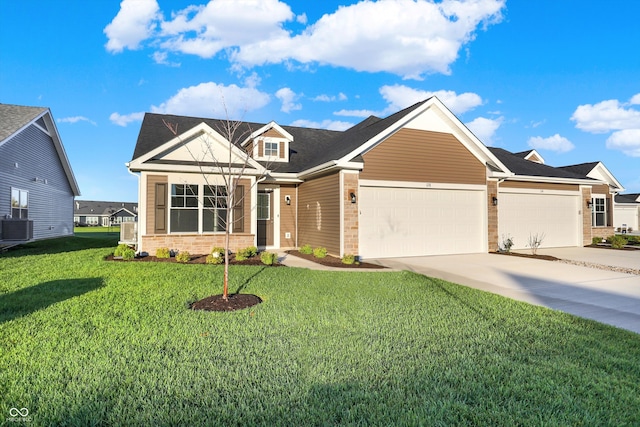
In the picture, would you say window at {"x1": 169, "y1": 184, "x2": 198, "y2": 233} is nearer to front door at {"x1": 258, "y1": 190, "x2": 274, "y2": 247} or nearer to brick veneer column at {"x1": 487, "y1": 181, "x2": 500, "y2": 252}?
front door at {"x1": 258, "y1": 190, "x2": 274, "y2": 247}

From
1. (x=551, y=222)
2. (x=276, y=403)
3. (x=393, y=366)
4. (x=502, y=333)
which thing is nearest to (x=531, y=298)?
(x=502, y=333)

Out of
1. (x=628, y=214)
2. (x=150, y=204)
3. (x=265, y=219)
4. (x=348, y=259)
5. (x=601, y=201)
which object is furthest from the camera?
(x=628, y=214)

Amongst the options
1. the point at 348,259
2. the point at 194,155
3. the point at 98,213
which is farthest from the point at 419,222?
the point at 98,213

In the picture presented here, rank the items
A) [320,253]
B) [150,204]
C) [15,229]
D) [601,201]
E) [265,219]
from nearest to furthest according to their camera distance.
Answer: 1. [150,204]
2. [320,253]
3. [15,229]
4. [265,219]
5. [601,201]

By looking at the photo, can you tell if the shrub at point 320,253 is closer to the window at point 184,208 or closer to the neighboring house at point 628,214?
the window at point 184,208

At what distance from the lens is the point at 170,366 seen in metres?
3.50

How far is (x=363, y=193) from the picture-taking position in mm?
12195

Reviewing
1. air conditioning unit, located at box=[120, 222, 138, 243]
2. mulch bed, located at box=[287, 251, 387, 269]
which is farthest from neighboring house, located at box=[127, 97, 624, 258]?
air conditioning unit, located at box=[120, 222, 138, 243]

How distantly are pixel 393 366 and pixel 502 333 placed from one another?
191cm

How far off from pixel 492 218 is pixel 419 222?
3.29m

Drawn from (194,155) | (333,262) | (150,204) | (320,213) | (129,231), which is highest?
(194,155)

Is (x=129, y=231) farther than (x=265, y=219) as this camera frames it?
No

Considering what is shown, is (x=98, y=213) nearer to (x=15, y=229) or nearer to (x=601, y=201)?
(x=15, y=229)

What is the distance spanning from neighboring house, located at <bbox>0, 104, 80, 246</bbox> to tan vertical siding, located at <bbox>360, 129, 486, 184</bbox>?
46.5ft
